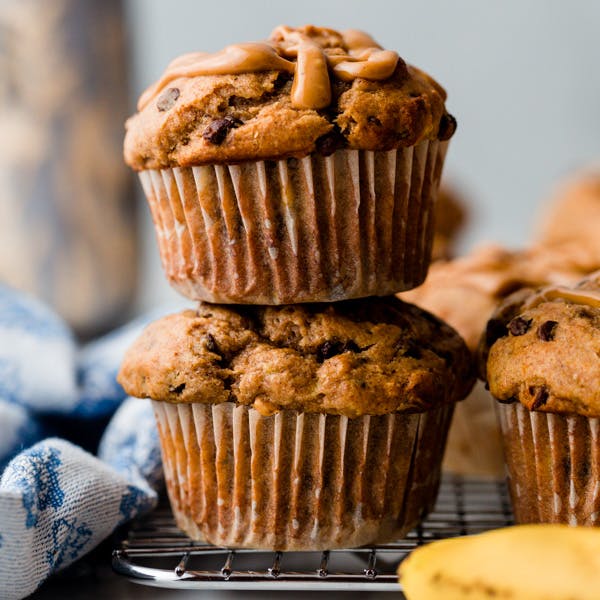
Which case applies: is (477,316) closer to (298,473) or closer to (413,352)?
(413,352)

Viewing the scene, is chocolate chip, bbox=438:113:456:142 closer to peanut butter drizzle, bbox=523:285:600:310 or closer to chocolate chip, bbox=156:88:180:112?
peanut butter drizzle, bbox=523:285:600:310

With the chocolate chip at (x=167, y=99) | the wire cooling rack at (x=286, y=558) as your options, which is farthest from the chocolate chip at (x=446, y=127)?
the wire cooling rack at (x=286, y=558)

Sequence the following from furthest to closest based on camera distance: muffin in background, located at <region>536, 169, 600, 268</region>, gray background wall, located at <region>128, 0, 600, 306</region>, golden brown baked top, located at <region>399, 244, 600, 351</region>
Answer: gray background wall, located at <region>128, 0, 600, 306</region> → muffin in background, located at <region>536, 169, 600, 268</region> → golden brown baked top, located at <region>399, 244, 600, 351</region>

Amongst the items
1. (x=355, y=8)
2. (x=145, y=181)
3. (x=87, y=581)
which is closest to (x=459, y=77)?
(x=355, y=8)

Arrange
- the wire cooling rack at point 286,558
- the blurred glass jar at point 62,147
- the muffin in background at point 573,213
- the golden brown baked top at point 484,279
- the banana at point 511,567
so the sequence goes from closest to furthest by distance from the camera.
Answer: the banana at point 511,567
the wire cooling rack at point 286,558
the golden brown baked top at point 484,279
the muffin in background at point 573,213
the blurred glass jar at point 62,147

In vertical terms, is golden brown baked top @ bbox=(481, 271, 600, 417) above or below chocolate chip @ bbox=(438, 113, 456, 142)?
below

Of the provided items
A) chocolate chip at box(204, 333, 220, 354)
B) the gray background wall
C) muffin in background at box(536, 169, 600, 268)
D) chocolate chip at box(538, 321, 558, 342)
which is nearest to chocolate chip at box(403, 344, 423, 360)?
chocolate chip at box(538, 321, 558, 342)

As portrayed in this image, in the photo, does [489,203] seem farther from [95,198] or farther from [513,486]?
[513,486]

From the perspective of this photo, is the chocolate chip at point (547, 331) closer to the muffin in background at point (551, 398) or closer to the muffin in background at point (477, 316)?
the muffin in background at point (551, 398)
